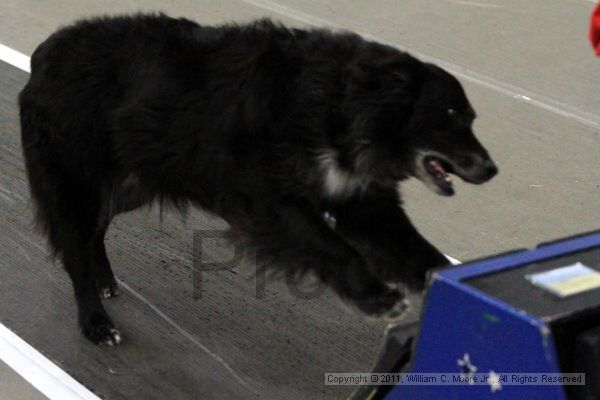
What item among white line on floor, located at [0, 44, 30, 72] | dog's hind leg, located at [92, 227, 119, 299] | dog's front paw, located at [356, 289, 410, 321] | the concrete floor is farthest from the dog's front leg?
white line on floor, located at [0, 44, 30, 72]

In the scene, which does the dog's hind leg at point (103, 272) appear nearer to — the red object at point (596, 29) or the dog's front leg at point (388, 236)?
the dog's front leg at point (388, 236)

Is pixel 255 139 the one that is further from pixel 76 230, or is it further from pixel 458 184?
pixel 458 184

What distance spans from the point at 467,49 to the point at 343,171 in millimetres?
5252

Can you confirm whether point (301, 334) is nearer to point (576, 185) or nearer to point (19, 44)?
point (576, 185)

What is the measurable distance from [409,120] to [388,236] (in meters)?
0.55

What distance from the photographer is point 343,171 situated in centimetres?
421

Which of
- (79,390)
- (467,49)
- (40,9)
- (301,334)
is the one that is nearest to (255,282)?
(301,334)

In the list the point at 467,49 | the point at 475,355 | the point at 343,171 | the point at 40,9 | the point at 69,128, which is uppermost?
the point at 475,355

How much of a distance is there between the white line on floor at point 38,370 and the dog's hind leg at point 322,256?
1.05 m

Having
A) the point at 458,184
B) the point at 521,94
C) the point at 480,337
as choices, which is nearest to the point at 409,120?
the point at 480,337

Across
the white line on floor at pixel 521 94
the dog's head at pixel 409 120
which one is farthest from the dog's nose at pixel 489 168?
the white line on floor at pixel 521 94

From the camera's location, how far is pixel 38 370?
473 cm

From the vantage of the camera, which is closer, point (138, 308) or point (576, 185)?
point (138, 308)

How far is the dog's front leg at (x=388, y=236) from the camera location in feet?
14.5
